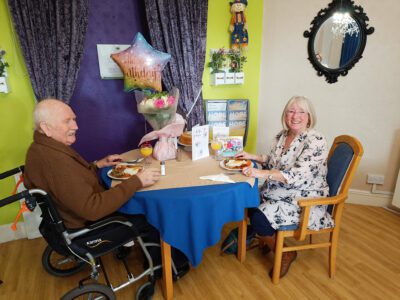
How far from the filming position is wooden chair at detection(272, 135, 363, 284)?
164cm

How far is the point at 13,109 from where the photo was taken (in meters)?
2.22

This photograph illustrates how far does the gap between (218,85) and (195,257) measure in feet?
6.54

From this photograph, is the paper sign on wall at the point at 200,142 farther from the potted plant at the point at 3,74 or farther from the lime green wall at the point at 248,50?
the potted plant at the point at 3,74

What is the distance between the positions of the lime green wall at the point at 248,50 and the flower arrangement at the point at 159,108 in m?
1.09

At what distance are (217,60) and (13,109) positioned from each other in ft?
6.40

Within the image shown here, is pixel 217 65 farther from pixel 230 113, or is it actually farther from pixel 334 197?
pixel 334 197

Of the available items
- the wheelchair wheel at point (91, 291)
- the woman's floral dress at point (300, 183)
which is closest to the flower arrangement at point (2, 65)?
the wheelchair wheel at point (91, 291)

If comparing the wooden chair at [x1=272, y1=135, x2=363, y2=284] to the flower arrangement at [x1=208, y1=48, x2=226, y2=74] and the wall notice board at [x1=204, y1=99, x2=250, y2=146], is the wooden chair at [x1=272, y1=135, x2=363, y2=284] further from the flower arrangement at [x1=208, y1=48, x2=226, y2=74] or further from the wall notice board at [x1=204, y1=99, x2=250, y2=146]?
the flower arrangement at [x1=208, y1=48, x2=226, y2=74]

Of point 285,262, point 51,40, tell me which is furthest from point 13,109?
point 285,262

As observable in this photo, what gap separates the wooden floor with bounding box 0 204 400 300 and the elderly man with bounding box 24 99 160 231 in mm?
773

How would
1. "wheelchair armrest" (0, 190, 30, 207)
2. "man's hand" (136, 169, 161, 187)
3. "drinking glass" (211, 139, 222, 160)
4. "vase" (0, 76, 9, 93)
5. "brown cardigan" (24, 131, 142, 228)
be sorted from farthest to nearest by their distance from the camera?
"vase" (0, 76, 9, 93) → "drinking glass" (211, 139, 222, 160) → "man's hand" (136, 169, 161, 187) → "brown cardigan" (24, 131, 142, 228) → "wheelchair armrest" (0, 190, 30, 207)

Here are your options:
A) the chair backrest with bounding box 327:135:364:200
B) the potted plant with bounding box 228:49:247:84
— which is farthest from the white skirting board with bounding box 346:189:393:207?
the potted plant with bounding box 228:49:247:84

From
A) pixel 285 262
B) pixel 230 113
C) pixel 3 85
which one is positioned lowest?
pixel 285 262

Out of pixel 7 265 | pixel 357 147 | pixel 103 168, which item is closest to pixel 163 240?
pixel 103 168
